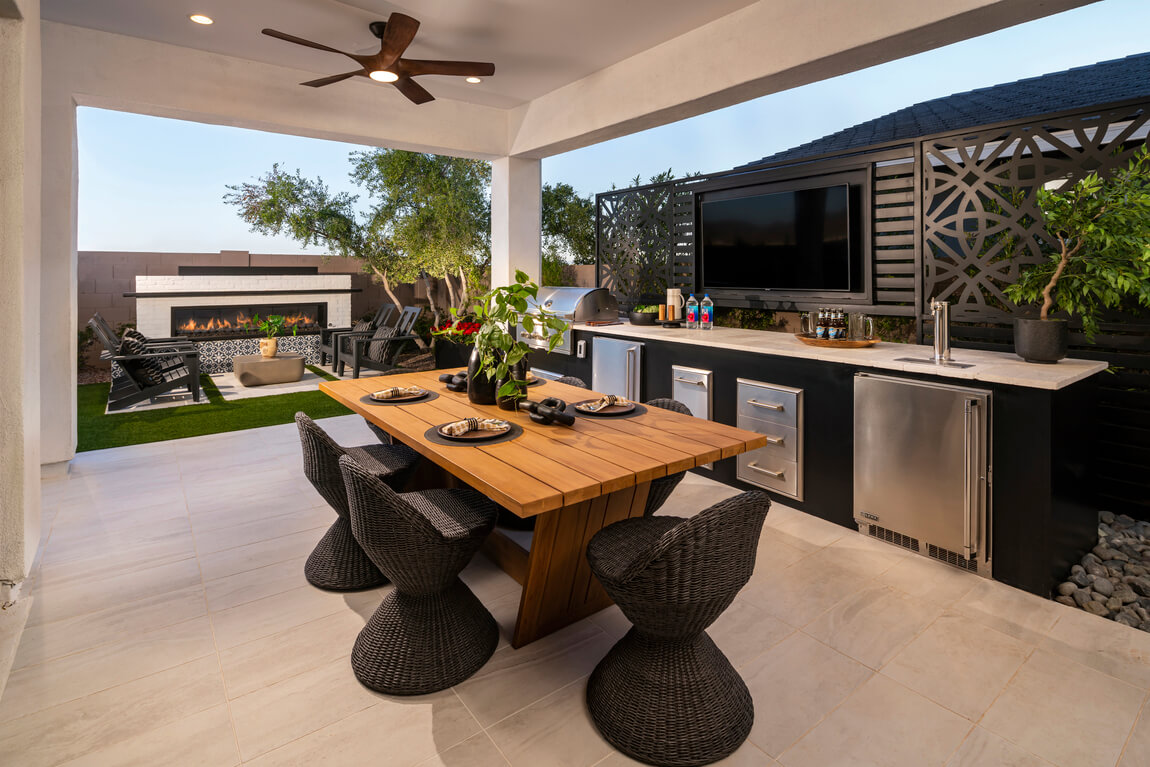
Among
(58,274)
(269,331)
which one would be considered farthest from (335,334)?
(58,274)

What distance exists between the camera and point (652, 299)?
5.27 metres

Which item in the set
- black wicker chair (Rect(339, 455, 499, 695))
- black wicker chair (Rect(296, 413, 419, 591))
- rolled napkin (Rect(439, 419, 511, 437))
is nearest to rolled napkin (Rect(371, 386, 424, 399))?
black wicker chair (Rect(296, 413, 419, 591))

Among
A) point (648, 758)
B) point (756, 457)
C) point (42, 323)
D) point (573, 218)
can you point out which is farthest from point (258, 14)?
point (573, 218)

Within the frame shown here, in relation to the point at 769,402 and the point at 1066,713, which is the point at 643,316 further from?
the point at 1066,713

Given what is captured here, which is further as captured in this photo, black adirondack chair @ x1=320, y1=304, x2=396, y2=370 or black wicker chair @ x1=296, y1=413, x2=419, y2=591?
black adirondack chair @ x1=320, y1=304, x2=396, y2=370

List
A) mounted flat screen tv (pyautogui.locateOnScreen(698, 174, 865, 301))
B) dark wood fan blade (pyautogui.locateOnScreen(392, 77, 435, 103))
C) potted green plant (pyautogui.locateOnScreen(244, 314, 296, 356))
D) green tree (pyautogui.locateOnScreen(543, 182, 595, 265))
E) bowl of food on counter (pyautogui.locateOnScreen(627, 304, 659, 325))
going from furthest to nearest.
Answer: green tree (pyautogui.locateOnScreen(543, 182, 595, 265)) < potted green plant (pyautogui.locateOnScreen(244, 314, 296, 356)) < bowl of food on counter (pyautogui.locateOnScreen(627, 304, 659, 325)) < dark wood fan blade (pyautogui.locateOnScreen(392, 77, 435, 103)) < mounted flat screen tv (pyautogui.locateOnScreen(698, 174, 865, 301))

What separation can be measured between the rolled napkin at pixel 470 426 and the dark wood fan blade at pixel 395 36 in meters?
2.25

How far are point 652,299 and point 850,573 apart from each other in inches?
122

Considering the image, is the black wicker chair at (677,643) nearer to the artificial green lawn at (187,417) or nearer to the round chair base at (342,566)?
the round chair base at (342,566)

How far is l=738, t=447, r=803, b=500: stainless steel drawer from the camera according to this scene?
132 inches

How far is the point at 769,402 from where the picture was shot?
343 cm

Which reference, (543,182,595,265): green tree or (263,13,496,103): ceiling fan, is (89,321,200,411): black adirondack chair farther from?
(543,182,595,265): green tree

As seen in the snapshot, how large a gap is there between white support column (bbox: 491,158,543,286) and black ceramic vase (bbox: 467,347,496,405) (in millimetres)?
3634

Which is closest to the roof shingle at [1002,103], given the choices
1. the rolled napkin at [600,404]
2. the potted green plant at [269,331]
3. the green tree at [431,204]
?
the rolled napkin at [600,404]
